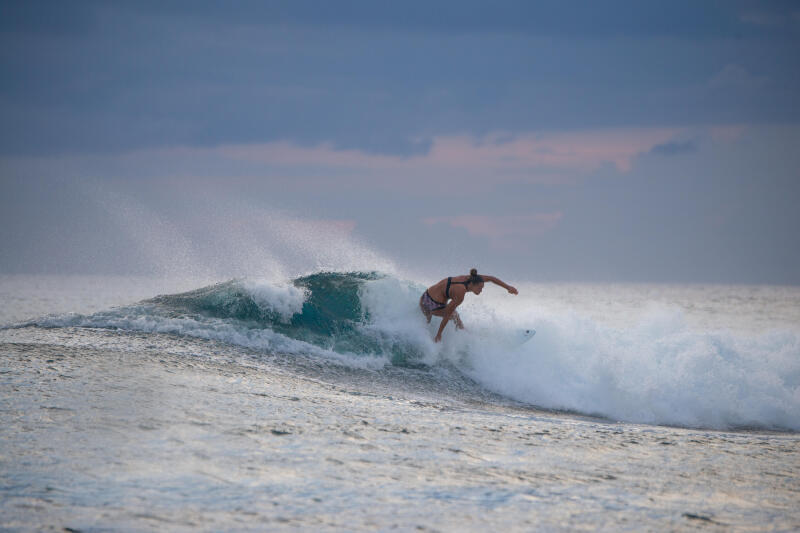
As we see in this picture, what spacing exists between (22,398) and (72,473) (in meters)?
2.11

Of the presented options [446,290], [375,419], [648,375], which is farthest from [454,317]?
[375,419]

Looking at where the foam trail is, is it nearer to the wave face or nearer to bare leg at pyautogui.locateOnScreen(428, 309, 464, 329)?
the wave face

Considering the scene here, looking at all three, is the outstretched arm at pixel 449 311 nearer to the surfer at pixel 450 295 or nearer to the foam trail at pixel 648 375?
the surfer at pixel 450 295

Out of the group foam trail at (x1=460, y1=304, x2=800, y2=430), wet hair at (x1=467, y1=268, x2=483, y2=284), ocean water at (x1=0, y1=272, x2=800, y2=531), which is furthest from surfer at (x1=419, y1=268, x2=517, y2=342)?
foam trail at (x1=460, y1=304, x2=800, y2=430)

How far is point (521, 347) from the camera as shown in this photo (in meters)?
11.1

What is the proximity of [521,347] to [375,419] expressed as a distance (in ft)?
18.1

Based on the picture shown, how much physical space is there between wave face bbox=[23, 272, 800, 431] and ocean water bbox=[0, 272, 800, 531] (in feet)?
0.16

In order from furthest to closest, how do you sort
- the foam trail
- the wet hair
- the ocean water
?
the wet hair < the foam trail < the ocean water

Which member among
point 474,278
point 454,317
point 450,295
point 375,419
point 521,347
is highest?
point 474,278

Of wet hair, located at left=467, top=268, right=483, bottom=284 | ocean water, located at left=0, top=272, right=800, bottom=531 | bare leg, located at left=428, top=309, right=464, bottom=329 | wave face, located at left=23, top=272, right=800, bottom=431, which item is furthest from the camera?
bare leg, located at left=428, top=309, right=464, bottom=329

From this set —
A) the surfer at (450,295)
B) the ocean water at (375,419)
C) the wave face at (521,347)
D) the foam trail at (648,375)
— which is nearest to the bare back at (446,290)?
the surfer at (450,295)

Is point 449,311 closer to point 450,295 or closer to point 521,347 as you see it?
point 450,295

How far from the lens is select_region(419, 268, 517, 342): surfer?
10.8 m

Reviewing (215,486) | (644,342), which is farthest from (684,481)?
(644,342)
